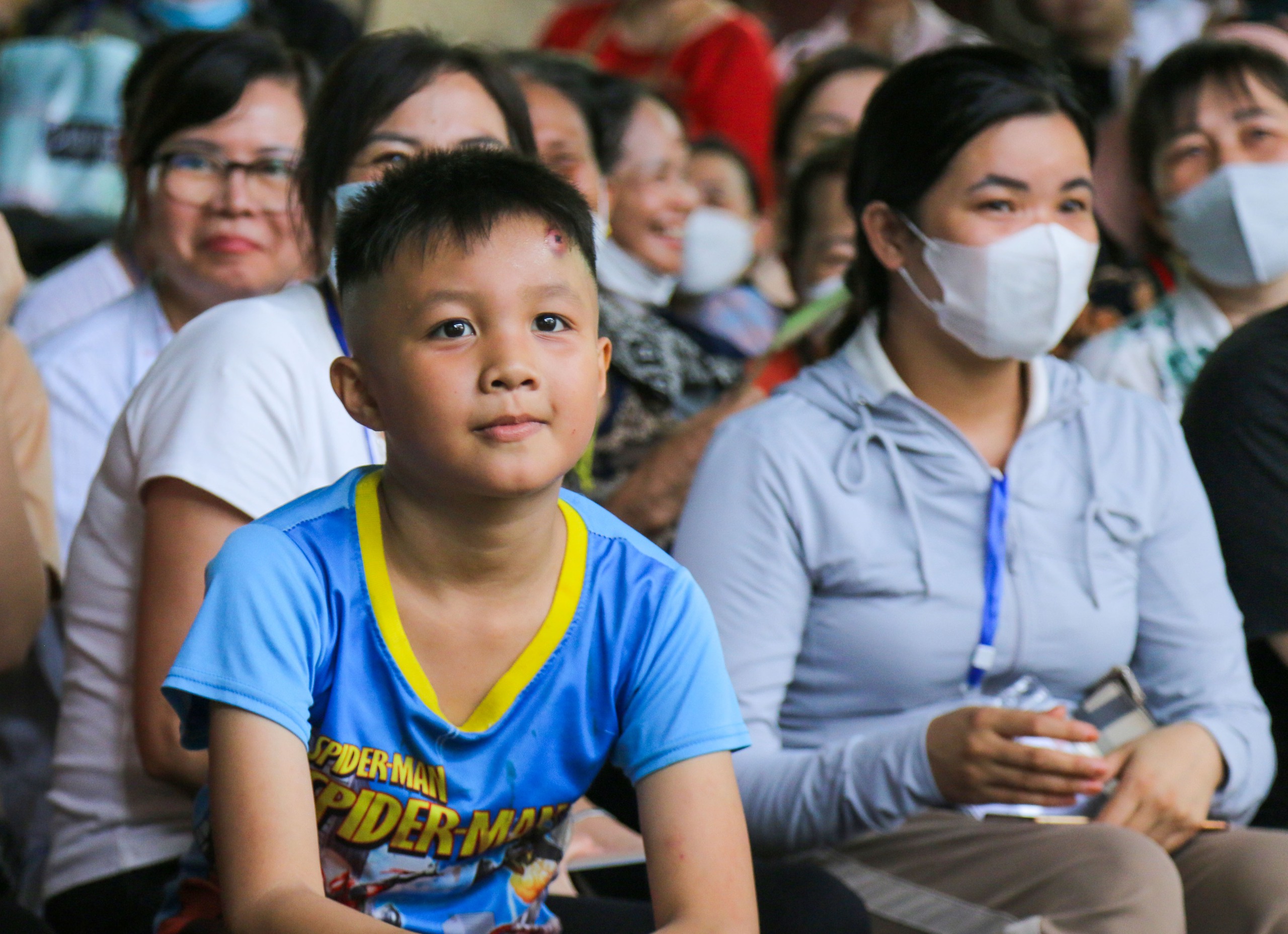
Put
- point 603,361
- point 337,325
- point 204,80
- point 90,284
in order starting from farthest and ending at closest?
1. point 90,284
2. point 204,80
3. point 337,325
4. point 603,361

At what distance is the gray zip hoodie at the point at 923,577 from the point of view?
2.14 meters

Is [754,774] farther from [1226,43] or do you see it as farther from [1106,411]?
[1226,43]

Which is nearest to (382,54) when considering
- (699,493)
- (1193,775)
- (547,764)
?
(699,493)

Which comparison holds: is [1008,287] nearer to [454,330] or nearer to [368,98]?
[368,98]

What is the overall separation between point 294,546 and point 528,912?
1.59 feet

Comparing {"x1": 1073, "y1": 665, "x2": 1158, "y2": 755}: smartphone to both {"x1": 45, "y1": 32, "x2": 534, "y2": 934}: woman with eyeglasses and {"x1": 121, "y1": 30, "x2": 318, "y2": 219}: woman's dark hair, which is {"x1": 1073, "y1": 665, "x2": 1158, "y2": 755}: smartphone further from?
{"x1": 121, "y1": 30, "x2": 318, "y2": 219}: woman's dark hair

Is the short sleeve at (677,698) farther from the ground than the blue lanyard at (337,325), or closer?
closer

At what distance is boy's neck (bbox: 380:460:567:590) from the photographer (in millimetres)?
1485

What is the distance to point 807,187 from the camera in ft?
12.9

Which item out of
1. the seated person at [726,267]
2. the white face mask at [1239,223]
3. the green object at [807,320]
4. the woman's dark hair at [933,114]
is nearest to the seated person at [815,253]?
the green object at [807,320]

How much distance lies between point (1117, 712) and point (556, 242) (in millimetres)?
1220

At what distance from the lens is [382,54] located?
214 centimetres

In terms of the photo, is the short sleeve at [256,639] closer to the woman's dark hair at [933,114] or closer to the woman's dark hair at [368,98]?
the woman's dark hair at [368,98]

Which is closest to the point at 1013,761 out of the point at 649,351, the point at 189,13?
the point at 649,351
